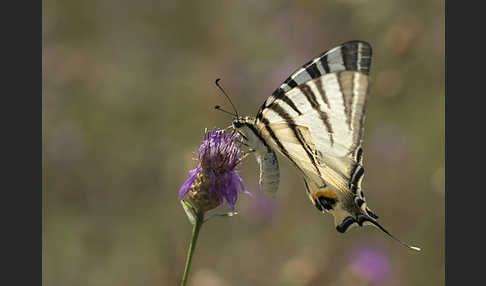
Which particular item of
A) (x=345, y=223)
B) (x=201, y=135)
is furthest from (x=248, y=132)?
(x=201, y=135)

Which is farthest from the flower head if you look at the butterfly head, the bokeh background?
the butterfly head

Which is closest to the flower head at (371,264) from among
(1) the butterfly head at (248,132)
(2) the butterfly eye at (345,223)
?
(2) the butterfly eye at (345,223)

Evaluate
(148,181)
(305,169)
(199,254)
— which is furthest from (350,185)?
(148,181)

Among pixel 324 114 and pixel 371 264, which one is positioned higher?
pixel 324 114

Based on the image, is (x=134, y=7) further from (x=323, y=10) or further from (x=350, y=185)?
(x=350, y=185)

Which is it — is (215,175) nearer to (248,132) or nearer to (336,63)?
(248,132)
